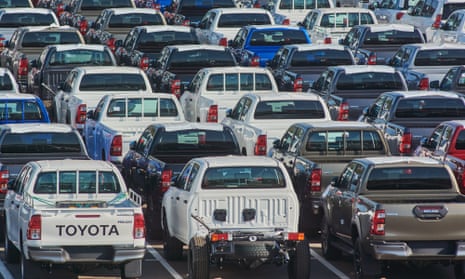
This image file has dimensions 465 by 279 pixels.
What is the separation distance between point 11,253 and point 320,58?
1636 cm

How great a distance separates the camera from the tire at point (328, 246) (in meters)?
24.6

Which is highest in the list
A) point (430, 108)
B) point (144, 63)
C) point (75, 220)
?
point (75, 220)

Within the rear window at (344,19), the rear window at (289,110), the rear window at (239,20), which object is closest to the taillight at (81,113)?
the rear window at (289,110)

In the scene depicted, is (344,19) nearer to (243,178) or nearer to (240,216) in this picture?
(243,178)

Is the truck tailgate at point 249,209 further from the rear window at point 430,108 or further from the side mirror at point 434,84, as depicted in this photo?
the side mirror at point 434,84

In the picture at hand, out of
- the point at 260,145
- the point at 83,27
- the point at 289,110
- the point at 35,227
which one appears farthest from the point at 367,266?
the point at 83,27

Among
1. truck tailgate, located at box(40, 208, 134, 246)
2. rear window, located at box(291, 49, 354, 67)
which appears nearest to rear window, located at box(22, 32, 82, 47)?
rear window, located at box(291, 49, 354, 67)

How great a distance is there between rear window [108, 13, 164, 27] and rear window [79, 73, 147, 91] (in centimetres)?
1299

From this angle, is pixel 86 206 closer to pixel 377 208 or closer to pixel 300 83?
pixel 377 208

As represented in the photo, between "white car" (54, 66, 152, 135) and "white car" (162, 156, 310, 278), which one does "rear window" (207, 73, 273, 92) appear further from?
"white car" (162, 156, 310, 278)

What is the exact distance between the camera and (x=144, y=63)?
4162cm

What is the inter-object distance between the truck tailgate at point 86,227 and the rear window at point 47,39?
21182mm

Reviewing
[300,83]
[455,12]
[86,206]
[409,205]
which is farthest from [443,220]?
[455,12]

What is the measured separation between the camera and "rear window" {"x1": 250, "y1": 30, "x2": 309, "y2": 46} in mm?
43156
